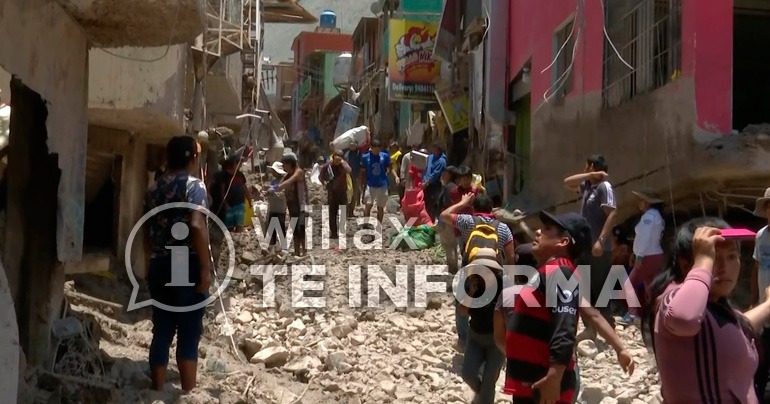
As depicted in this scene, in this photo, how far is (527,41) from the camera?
1398 centimetres

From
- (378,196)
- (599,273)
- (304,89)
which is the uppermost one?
(304,89)

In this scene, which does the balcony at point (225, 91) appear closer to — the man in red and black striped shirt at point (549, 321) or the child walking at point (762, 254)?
the child walking at point (762, 254)

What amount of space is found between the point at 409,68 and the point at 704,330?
63.6 feet

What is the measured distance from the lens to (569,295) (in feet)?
12.9

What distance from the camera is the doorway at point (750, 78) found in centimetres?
1098

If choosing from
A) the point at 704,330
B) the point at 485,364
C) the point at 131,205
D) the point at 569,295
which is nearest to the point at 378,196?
the point at 131,205

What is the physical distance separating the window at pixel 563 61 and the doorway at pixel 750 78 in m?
2.05

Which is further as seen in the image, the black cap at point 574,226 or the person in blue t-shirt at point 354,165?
the person in blue t-shirt at point 354,165

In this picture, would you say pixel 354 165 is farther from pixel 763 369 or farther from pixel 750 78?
pixel 763 369

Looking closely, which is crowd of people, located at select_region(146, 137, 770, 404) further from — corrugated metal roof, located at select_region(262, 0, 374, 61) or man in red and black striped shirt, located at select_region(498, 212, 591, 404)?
corrugated metal roof, located at select_region(262, 0, 374, 61)

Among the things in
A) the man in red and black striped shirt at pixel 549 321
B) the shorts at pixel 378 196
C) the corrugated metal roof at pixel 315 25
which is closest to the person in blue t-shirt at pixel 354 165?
the shorts at pixel 378 196

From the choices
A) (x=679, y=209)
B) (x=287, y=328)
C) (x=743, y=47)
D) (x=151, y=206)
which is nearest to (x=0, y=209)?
(x=151, y=206)

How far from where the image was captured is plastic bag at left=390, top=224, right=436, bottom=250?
40.2 ft

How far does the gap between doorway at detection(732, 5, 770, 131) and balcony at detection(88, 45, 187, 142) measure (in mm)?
6800
